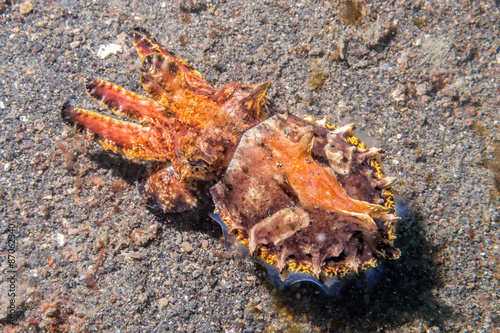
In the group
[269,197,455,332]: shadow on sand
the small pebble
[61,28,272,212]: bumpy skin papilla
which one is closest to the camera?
[61,28,272,212]: bumpy skin papilla

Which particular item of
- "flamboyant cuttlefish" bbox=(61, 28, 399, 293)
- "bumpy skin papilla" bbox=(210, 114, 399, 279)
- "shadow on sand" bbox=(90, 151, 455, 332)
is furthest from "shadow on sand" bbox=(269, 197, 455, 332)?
"bumpy skin papilla" bbox=(210, 114, 399, 279)

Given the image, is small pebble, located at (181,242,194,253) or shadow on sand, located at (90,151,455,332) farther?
small pebble, located at (181,242,194,253)

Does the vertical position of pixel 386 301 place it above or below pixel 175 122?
below

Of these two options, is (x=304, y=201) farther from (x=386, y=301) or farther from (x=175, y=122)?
(x=386, y=301)

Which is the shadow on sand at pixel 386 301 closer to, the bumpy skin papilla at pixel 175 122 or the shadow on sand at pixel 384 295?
the shadow on sand at pixel 384 295

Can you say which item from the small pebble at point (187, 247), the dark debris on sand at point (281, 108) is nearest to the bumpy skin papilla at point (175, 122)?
the small pebble at point (187, 247)

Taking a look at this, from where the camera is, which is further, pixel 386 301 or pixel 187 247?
pixel 187 247

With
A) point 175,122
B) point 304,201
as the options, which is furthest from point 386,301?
point 175,122

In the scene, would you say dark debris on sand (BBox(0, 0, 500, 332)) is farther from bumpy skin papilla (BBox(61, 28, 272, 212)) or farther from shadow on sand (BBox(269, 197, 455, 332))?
bumpy skin papilla (BBox(61, 28, 272, 212))
